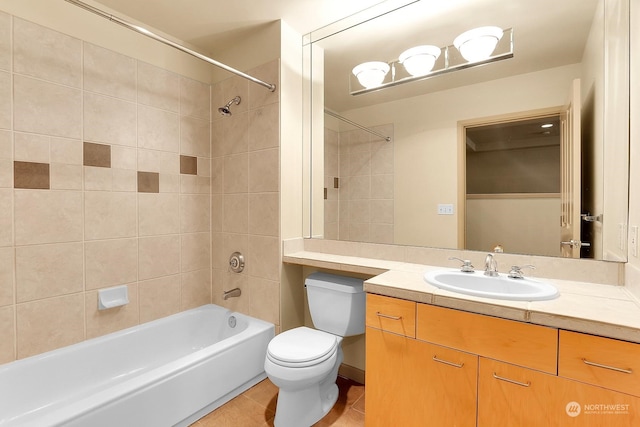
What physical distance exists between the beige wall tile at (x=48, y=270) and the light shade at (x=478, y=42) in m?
2.49

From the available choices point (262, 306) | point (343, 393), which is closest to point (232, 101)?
point (262, 306)

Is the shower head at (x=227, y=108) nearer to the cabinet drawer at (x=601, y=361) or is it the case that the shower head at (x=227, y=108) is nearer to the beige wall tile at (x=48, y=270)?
the beige wall tile at (x=48, y=270)

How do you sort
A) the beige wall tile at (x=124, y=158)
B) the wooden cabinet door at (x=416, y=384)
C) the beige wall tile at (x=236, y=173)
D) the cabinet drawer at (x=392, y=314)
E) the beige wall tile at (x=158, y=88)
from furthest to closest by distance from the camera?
the beige wall tile at (x=236, y=173)
the beige wall tile at (x=158, y=88)
the beige wall tile at (x=124, y=158)
the cabinet drawer at (x=392, y=314)
the wooden cabinet door at (x=416, y=384)

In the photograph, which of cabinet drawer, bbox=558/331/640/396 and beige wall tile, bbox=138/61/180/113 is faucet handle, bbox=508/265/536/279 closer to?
cabinet drawer, bbox=558/331/640/396

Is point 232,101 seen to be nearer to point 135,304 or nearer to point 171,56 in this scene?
point 171,56

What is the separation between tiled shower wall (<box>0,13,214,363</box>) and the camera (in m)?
1.57

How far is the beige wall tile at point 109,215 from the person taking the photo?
6.02 feet

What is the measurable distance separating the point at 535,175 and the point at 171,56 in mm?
2482

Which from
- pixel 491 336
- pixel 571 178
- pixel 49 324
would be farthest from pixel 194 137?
pixel 571 178

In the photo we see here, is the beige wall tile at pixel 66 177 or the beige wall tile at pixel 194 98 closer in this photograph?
the beige wall tile at pixel 66 177

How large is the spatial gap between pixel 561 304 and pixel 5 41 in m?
2.76

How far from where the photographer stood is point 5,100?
1526 millimetres

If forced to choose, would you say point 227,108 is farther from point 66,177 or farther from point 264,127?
point 66,177

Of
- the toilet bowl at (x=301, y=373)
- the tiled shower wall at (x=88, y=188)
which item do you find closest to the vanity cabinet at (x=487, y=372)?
the toilet bowl at (x=301, y=373)
